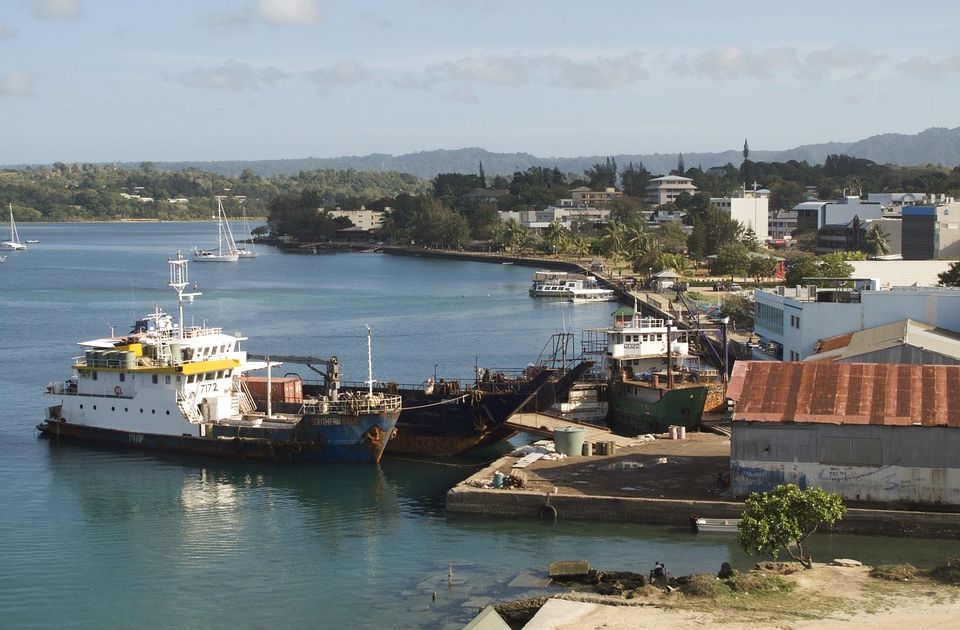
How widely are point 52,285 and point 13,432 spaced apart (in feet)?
206

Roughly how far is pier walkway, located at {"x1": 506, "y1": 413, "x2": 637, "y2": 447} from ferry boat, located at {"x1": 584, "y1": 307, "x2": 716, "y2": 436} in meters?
1.69

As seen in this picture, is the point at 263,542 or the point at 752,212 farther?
the point at 752,212

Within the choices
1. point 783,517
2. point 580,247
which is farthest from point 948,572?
point 580,247

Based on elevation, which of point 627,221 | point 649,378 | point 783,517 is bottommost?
point 783,517

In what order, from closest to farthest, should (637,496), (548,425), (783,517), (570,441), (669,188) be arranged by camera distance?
(783,517) < (637,496) < (570,441) < (548,425) < (669,188)

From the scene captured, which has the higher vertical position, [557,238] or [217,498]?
[557,238]

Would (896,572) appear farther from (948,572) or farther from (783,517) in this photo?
(783,517)

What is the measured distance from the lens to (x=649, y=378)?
39188 mm

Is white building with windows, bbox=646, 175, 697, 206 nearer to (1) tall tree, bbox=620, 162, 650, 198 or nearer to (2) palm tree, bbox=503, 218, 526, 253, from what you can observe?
(1) tall tree, bbox=620, 162, 650, 198

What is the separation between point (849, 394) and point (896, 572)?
18.1ft

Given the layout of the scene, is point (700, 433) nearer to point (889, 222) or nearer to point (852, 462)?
point (852, 462)

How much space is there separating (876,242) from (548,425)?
57.6 meters

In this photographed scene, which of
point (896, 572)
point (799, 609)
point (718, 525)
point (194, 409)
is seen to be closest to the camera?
point (799, 609)

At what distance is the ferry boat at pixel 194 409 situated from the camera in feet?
116
